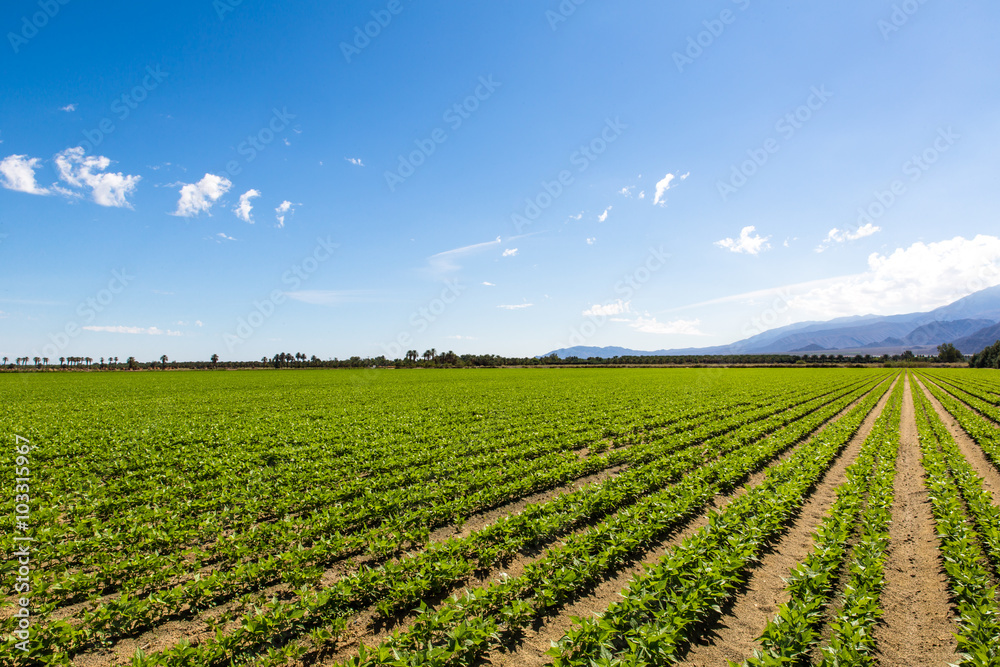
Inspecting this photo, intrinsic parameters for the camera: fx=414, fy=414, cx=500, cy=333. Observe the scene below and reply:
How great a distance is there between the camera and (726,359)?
17750cm

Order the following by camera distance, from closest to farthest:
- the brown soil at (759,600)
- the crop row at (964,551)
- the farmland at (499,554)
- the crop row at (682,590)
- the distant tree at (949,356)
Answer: the crop row at (682,590), the crop row at (964,551), the farmland at (499,554), the brown soil at (759,600), the distant tree at (949,356)

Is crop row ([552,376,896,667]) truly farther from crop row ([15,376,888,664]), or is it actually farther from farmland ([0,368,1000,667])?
crop row ([15,376,888,664])

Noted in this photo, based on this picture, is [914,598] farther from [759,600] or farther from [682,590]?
[682,590]

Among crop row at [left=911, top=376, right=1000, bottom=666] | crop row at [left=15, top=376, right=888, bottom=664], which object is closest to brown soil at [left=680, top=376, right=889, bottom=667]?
crop row at [left=911, top=376, right=1000, bottom=666]

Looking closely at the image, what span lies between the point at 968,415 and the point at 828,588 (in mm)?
29629

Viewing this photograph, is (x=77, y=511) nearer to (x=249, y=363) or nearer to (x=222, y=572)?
(x=222, y=572)

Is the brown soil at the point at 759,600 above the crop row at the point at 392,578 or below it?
below

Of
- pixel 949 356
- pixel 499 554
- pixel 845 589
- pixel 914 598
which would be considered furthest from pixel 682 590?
pixel 949 356

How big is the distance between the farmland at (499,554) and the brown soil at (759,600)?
0.04 metres

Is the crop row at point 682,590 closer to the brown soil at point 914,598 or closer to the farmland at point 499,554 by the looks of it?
the farmland at point 499,554

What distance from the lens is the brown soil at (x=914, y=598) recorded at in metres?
5.59

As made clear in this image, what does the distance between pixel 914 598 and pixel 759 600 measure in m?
2.61

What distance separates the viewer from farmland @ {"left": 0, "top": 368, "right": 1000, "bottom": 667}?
531 centimetres

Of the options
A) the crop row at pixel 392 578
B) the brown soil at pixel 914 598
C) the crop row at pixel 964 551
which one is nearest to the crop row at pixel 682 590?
the brown soil at pixel 914 598
